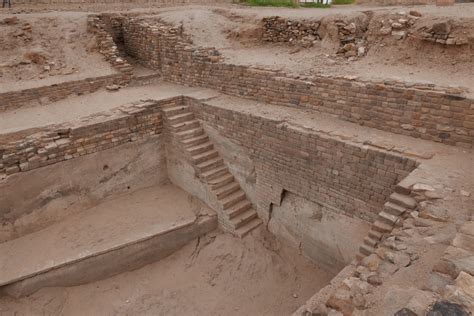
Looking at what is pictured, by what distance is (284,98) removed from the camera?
21.7ft

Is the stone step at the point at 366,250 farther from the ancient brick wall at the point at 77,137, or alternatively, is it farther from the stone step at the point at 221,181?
the ancient brick wall at the point at 77,137

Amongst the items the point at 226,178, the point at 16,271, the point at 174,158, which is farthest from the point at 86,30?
the point at 16,271

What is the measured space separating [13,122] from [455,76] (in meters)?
7.49

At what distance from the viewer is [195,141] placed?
7.14 meters

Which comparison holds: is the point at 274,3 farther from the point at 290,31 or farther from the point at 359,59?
the point at 359,59

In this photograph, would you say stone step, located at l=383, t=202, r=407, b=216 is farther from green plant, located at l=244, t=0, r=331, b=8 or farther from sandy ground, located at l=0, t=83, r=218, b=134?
green plant, located at l=244, t=0, r=331, b=8

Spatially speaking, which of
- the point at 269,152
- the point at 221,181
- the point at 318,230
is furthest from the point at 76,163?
the point at 318,230

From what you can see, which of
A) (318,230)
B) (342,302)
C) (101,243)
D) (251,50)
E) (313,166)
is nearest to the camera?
(342,302)

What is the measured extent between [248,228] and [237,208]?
40 cm

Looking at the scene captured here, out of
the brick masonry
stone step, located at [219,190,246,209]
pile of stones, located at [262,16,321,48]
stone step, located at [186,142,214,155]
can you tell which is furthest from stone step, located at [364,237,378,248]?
Answer: pile of stones, located at [262,16,321,48]

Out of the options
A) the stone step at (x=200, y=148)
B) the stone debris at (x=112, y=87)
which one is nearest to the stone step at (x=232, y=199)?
the stone step at (x=200, y=148)

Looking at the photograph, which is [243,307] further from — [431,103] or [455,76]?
[455,76]

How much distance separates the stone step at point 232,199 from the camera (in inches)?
262

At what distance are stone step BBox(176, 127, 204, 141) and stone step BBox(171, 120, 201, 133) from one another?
8 cm
